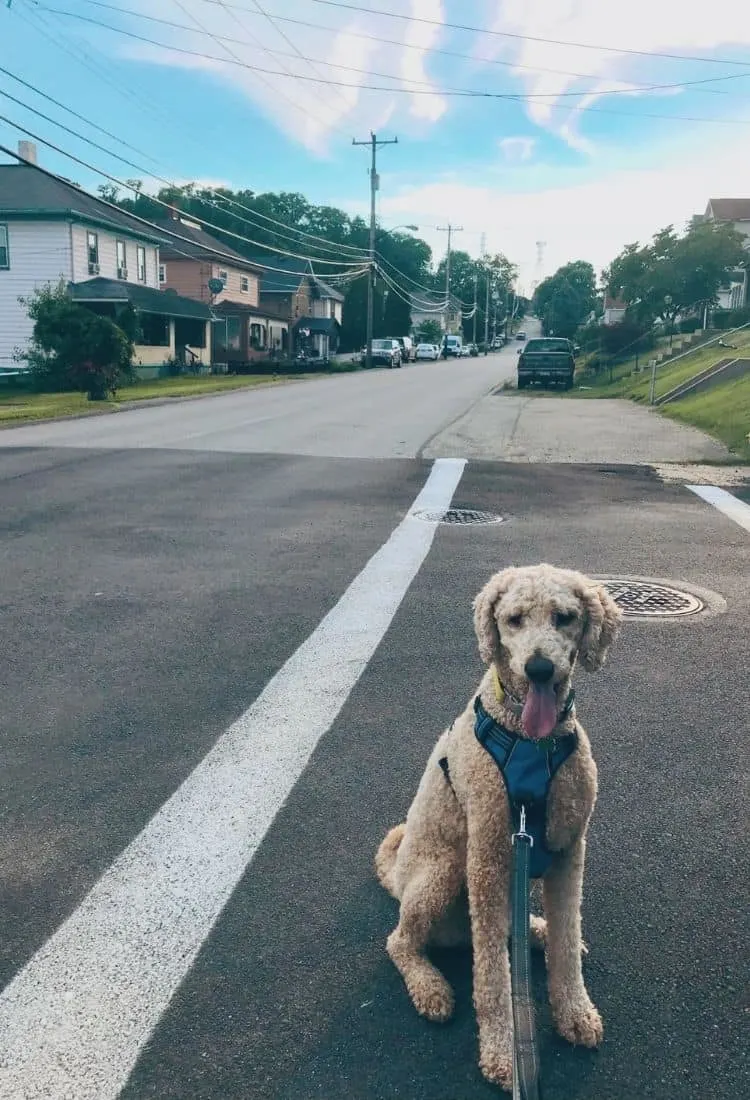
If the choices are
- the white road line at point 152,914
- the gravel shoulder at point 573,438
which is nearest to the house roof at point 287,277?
the gravel shoulder at point 573,438

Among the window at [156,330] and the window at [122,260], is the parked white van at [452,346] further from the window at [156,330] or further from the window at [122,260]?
the window at [122,260]

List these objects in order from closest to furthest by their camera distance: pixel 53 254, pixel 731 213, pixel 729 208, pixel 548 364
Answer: pixel 548 364, pixel 53 254, pixel 731 213, pixel 729 208

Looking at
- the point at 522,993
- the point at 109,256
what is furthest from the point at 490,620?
the point at 109,256

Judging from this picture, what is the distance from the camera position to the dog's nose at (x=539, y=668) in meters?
2.64

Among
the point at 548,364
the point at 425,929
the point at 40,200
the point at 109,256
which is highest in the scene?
the point at 40,200

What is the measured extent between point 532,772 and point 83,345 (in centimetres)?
2857

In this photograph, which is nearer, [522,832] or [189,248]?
[522,832]

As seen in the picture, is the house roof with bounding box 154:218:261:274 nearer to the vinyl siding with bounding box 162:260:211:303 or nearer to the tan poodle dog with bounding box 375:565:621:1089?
the vinyl siding with bounding box 162:260:211:303

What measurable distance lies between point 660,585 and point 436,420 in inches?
644

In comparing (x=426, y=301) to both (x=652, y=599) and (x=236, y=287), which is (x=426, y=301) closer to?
(x=236, y=287)

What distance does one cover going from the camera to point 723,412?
21922 mm

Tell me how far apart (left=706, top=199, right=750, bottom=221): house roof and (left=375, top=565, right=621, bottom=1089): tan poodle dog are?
8518 centimetres

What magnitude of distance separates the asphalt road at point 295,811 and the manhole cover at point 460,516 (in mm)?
676

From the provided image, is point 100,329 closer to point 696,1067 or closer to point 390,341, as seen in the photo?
point 696,1067
